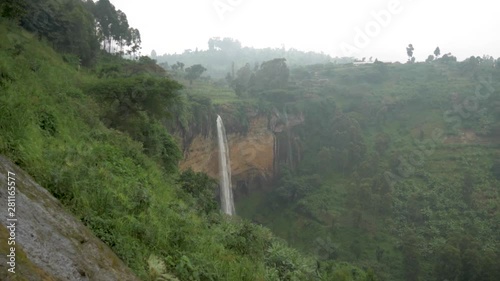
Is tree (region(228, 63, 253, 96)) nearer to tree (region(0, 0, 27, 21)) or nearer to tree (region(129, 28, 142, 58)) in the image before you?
tree (region(129, 28, 142, 58))

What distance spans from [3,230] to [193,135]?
2965 centimetres

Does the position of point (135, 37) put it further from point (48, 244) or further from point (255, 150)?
point (48, 244)

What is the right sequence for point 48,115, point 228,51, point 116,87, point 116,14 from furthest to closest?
point 228,51, point 116,14, point 116,87, point 48,115

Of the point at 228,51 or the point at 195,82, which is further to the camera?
the point at 228,51

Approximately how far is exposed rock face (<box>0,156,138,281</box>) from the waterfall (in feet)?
90.1

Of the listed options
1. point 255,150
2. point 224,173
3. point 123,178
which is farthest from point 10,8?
point 255,150

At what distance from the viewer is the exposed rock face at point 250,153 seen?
3484 cm

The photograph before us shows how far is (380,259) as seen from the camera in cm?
3022

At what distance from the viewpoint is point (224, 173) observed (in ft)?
110

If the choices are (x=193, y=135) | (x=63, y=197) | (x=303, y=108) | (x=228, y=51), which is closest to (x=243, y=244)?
(x=63, y=197)

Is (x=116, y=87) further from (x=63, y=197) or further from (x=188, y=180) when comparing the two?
(x=63, y=197)

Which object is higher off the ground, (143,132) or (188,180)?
(143,132)

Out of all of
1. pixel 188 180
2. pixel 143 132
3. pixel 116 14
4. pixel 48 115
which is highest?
pixel 116 14

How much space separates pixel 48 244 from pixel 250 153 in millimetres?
38188
